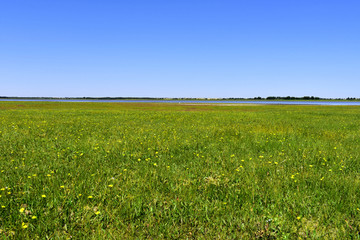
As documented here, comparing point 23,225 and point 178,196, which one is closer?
point 23,225

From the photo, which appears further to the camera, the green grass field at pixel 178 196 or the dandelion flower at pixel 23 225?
the green grass field at pixel 178 196

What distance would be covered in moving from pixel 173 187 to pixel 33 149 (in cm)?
664

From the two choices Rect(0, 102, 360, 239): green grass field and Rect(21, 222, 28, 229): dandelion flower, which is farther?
Rect(0, 102, 360, 239): green grass field

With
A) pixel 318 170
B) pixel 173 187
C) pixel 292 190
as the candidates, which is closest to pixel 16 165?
pixel 173 187

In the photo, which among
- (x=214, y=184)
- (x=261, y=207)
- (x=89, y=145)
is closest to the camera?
(x=261, y=207)

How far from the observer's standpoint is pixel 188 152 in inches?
338

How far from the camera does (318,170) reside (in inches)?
258

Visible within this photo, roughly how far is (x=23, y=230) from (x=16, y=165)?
3.99m

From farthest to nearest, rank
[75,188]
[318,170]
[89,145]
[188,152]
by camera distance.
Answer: [89,145] → [188,152] → [318,170] → [75,188]

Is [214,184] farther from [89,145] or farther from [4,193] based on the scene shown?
[89,145]

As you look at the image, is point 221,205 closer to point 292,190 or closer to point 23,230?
point 292,190

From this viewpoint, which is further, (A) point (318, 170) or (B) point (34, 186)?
(A) point (318, 170)

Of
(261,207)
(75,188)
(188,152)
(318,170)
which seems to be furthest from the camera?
(188,152)

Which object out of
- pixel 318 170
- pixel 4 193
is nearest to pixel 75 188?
pixel 4 193
